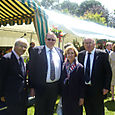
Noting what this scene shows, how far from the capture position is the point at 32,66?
2.60 m

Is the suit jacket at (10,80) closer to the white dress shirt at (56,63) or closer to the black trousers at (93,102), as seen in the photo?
the white dress shirt at (56,63)

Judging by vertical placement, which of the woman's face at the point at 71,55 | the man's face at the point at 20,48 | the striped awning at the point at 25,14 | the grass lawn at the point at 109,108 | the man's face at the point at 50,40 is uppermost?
the striped awning at the point at 25,14

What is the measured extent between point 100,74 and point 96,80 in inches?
5.9

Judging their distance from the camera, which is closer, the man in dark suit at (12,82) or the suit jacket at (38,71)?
the man in dark suit at (12,82)

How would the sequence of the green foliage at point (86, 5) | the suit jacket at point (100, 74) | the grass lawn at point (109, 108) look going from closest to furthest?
the suit jacket at point (100, 74), the grass lawn at point (109, 108), the green foliage at point (86, 5)

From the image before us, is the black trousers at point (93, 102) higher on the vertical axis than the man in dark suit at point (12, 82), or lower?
lower

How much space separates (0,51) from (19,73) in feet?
14.5

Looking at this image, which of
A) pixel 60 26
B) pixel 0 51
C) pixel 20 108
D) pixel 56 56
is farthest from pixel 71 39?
pixel 20 108

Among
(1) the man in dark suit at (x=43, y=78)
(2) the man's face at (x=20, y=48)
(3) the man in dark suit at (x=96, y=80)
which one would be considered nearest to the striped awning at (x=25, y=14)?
(1) the man in dark suit at (x=43, y=78)

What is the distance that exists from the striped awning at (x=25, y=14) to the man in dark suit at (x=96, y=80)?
104cm

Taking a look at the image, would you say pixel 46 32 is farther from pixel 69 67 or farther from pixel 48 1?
pixel 48 1

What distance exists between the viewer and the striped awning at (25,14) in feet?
9.60

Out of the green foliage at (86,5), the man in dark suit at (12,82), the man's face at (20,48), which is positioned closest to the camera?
the man in dark suit at (12,82)

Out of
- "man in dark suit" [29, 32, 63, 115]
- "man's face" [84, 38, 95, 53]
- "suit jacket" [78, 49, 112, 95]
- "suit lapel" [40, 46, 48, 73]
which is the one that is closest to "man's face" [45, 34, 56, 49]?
"man in dark suit" [29, 32, 63, 115]
